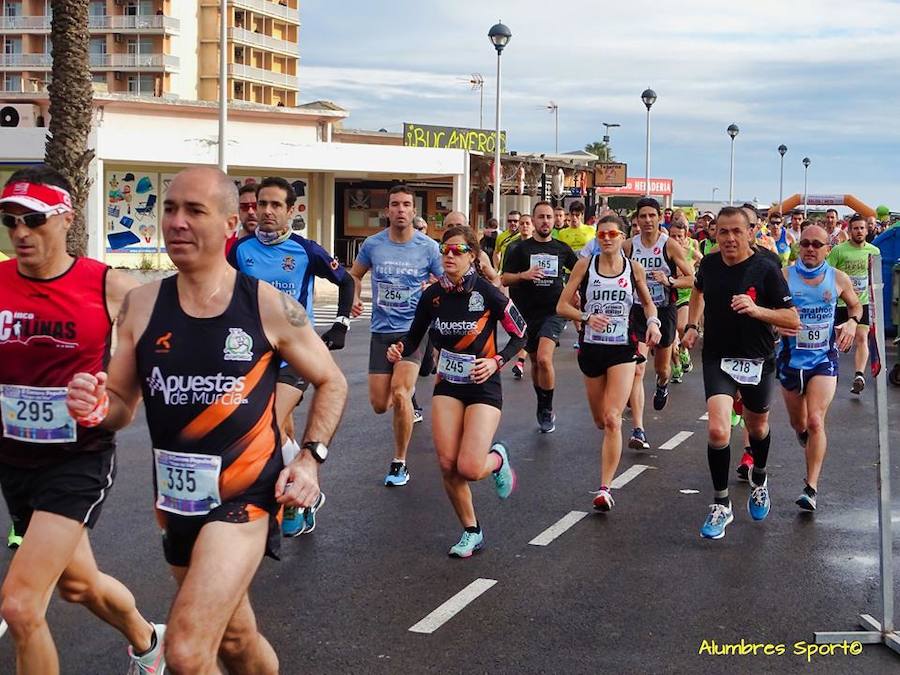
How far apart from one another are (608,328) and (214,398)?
16.6ft

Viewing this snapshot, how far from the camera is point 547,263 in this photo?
1214 cm

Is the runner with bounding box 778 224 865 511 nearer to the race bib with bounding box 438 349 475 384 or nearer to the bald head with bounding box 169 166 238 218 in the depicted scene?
the race bib with bounding box 438 349 475 384

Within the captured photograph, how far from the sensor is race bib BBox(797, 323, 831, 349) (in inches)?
327

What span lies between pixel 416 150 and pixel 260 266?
28.8 meters

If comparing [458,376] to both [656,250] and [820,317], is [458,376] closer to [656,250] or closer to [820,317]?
[820,317]

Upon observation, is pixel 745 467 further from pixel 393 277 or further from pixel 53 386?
pixel 53 386

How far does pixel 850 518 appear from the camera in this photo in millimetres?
8062

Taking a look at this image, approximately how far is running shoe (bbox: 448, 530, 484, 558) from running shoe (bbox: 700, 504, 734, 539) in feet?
4.84

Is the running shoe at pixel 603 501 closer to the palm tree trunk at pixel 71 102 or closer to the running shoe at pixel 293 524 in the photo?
the running shoe at pixel 293 524

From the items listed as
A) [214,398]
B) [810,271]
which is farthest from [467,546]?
[810,271]

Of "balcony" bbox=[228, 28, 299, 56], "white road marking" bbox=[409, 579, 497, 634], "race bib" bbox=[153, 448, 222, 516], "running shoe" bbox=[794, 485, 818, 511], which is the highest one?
"balcony" bbox=[228, 28, 299, 56]

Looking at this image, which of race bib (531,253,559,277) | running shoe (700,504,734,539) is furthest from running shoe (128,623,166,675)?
race bib (531,253,559,277)

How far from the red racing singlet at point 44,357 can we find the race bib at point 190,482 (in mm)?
820

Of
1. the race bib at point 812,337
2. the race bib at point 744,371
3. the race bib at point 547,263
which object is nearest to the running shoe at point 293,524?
the race bib at point 744,371
